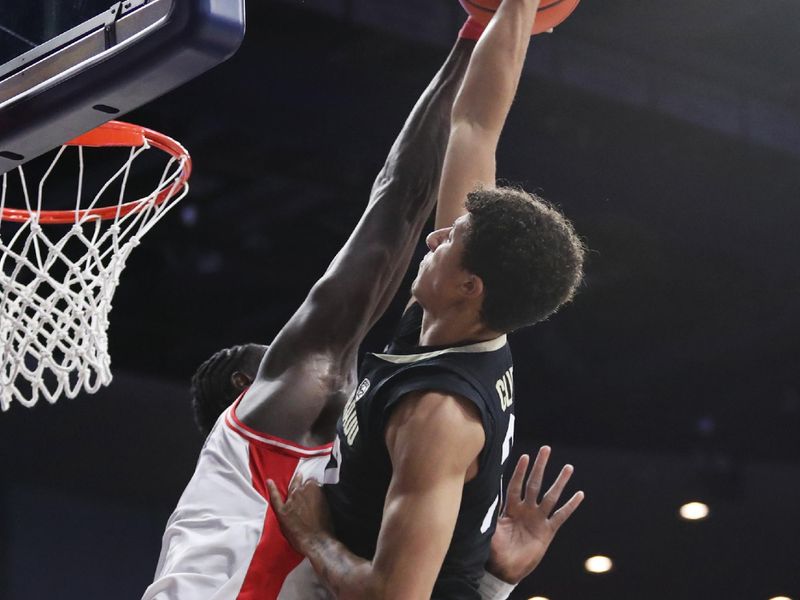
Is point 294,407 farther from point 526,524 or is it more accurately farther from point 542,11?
point 542,11

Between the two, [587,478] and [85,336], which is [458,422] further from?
[587,478]

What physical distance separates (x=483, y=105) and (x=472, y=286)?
1.74 feet

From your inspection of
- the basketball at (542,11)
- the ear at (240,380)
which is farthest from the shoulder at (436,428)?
the ear at (240,380)

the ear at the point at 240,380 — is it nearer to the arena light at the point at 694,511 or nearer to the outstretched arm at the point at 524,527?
the outstretched arm at the point at 524,527

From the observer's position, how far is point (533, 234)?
2031 mm

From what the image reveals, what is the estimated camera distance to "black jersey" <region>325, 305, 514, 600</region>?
1944 millimetres

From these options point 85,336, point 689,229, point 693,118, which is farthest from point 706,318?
point 85,336

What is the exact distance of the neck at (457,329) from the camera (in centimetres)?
209

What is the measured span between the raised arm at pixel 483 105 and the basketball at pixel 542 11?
0.16 m

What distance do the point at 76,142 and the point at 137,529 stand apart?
457 cm

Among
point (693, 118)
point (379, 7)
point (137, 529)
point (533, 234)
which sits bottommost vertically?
point (137, 529)

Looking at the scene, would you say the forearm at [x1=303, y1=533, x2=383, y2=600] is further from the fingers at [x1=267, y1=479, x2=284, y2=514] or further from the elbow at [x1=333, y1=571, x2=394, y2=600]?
the fingers at [x1=267, y1=479, x2=284, y2=514]

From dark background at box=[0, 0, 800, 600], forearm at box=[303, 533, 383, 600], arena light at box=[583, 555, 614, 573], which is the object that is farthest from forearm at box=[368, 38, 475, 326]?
arena light at box=[583, 555, 614, 573]

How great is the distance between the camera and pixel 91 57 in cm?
234
